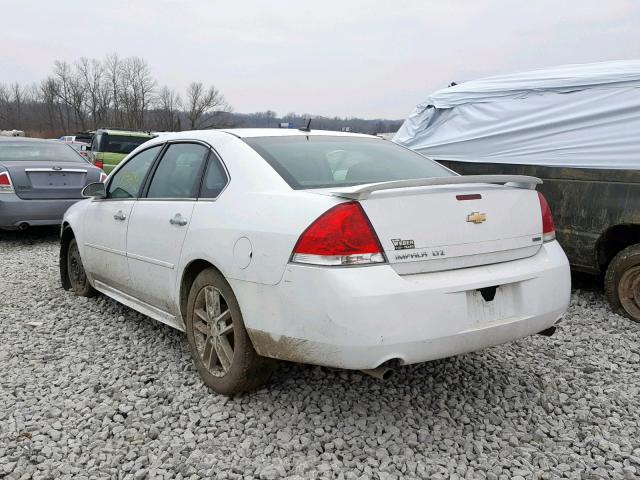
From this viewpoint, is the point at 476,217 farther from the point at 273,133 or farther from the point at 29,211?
the point at 29,211

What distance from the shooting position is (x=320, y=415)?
300cm

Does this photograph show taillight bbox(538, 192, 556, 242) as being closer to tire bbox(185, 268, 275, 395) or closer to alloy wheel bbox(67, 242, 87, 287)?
tire bbox(185, 268, 275, 395)

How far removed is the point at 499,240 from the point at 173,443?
1918 millimetres

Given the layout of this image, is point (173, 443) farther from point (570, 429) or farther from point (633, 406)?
point (633, 406)

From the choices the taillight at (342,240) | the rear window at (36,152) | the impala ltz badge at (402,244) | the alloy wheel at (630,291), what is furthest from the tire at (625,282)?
the rear window at (36,152)

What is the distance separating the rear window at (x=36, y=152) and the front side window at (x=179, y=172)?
549 centimetres

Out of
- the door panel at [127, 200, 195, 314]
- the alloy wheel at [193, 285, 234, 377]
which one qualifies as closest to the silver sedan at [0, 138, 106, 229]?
the door panel at [127, 200, 195, 314]

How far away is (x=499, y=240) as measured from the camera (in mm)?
2873

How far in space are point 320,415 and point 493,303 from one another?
1.08 meters

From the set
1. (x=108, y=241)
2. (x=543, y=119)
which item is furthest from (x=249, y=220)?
(x=543, y=119)

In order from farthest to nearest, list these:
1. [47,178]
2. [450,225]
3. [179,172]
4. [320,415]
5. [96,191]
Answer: [47,178], [96,191], [179,172], [320,415], [450,225]

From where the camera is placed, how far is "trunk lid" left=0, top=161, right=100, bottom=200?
7.85m

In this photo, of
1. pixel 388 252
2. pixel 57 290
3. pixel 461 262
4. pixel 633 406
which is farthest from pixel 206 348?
pixel 57 290

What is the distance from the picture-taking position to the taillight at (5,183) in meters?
7.73
